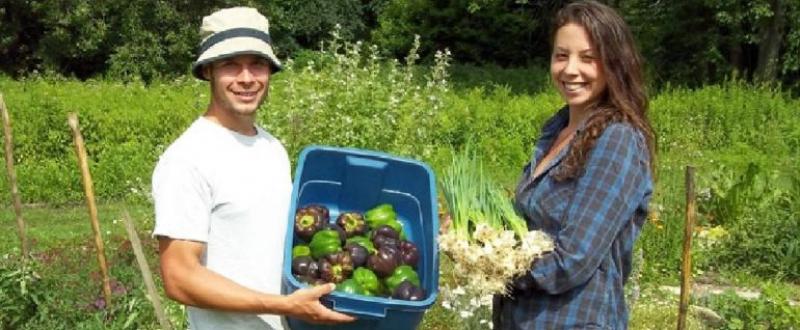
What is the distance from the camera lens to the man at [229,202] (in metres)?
2.28

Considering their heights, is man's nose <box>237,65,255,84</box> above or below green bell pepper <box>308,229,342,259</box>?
above

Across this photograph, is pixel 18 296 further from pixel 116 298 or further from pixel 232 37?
pixel 232 37

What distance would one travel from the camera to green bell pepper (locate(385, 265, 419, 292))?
99.0 inches

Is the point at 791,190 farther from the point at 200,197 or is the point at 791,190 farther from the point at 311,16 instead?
the point at 311,16

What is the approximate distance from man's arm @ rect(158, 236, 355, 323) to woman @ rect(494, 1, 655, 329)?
20.6 inches

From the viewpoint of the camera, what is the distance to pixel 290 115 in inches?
215

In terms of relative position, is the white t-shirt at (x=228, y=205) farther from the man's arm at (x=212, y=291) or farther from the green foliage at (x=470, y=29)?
the green foliage at (x=470, y=29)

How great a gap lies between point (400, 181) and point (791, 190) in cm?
661

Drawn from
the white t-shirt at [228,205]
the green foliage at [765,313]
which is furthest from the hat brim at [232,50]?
the green foliage at [765,313]

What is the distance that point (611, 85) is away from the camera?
2.38 metres

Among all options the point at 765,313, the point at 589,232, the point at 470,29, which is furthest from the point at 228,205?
the point at 470,29

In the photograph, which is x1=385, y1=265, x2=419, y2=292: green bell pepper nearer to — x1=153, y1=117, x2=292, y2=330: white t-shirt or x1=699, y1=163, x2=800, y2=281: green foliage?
x1=153, y1=117, x2=292, y2=330: white t-shirt

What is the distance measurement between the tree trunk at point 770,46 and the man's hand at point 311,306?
59.0 feet

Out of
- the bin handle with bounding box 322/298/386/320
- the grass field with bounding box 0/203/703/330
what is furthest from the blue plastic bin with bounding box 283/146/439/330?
the grass field with bounding box 0/203/703/330
